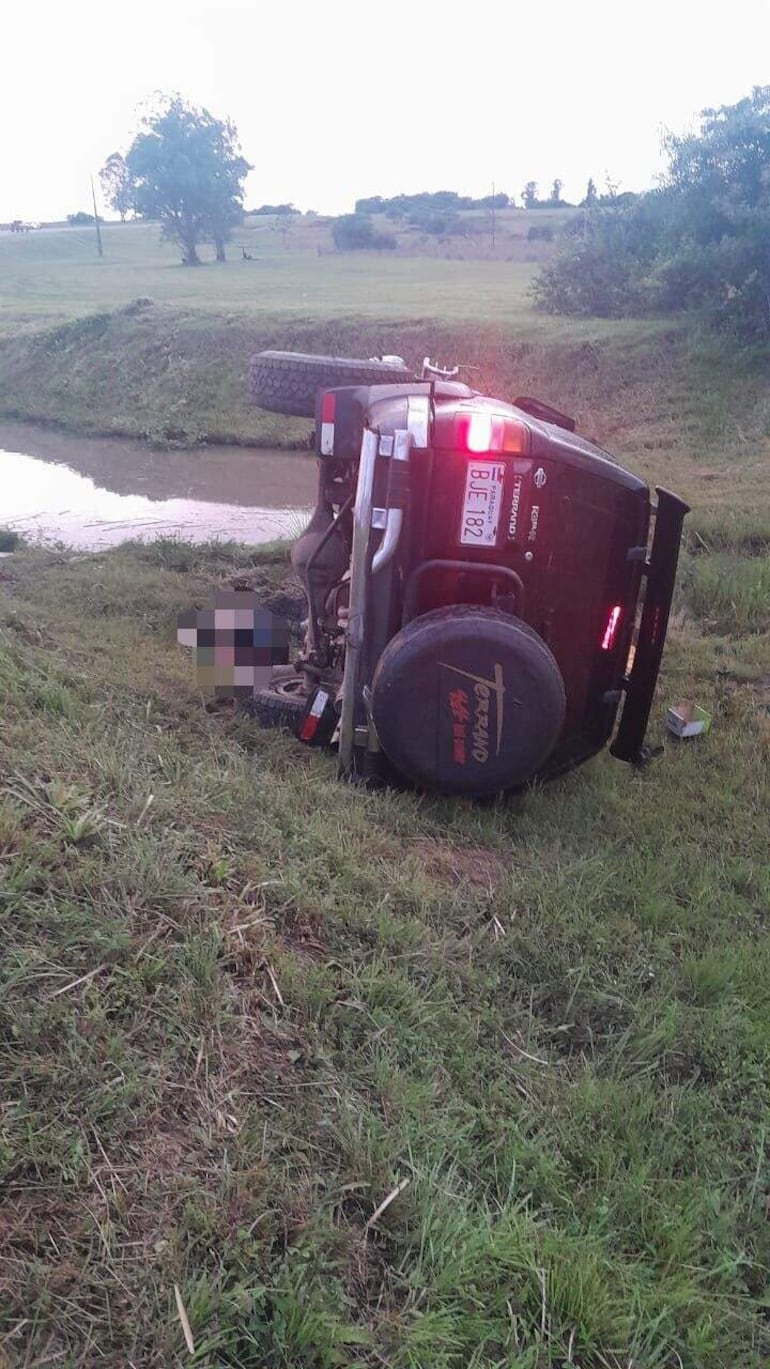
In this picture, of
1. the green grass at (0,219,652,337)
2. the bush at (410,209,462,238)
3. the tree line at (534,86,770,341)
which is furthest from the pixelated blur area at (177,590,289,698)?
the bush at (410,209,462,238)

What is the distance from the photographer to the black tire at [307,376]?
5266 mm

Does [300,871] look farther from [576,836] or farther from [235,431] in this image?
[235,431]

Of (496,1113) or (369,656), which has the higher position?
(369,656)

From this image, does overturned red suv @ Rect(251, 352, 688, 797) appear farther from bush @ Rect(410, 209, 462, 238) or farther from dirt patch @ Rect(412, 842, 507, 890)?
bush @ Rect(410, 209, 462, 238)

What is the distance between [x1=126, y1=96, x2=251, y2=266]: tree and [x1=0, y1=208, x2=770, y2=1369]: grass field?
56.6 metres

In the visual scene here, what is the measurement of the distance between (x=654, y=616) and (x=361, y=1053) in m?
2.46

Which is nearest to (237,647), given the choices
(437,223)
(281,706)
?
(281,706)

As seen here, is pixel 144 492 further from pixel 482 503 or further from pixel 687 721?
pixel 482 503

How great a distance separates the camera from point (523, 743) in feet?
12.2

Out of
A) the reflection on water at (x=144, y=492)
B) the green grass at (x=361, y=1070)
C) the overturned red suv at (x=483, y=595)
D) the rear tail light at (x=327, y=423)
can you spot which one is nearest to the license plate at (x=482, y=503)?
the overturned red suv at (x=483, y=595)

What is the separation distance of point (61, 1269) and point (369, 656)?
2606mm

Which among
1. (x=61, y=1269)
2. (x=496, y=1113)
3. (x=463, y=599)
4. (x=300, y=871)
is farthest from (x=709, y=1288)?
(x=463, y=599)

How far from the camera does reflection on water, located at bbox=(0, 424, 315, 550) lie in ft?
34.8

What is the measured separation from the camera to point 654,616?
411 cm
